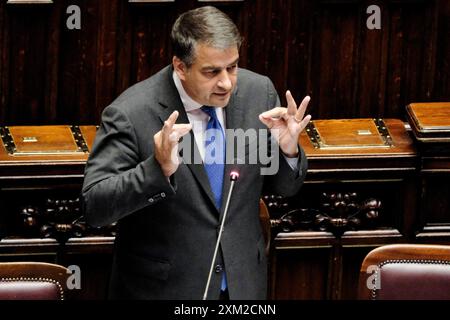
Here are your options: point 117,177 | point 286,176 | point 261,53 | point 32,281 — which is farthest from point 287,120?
point 261,53

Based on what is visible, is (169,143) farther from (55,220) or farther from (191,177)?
(55,220)

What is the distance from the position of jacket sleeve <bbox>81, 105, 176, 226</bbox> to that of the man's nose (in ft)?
0.74

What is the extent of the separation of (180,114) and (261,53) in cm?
132

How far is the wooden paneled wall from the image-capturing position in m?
4.06

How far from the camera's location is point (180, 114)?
9.73ft

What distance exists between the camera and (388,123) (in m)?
4.19

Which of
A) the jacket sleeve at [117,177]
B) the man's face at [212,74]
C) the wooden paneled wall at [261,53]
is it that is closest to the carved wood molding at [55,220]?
the wooden paneled wall at [261,53]

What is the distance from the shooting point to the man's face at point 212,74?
2850 millimetres

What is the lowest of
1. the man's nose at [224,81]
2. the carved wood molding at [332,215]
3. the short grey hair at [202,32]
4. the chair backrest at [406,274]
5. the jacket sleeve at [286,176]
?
the carved wood molding at [332,215]

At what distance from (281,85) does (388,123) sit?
41cm

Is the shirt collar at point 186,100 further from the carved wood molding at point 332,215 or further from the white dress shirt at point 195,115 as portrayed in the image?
the carved wood molding at point 332,215

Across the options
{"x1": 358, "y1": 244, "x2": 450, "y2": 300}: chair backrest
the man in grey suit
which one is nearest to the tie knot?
the man in grey suit

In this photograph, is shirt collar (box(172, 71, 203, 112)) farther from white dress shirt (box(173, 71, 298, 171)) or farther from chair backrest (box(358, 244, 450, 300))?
chair backrest (box(358, 244, 450, 300))
